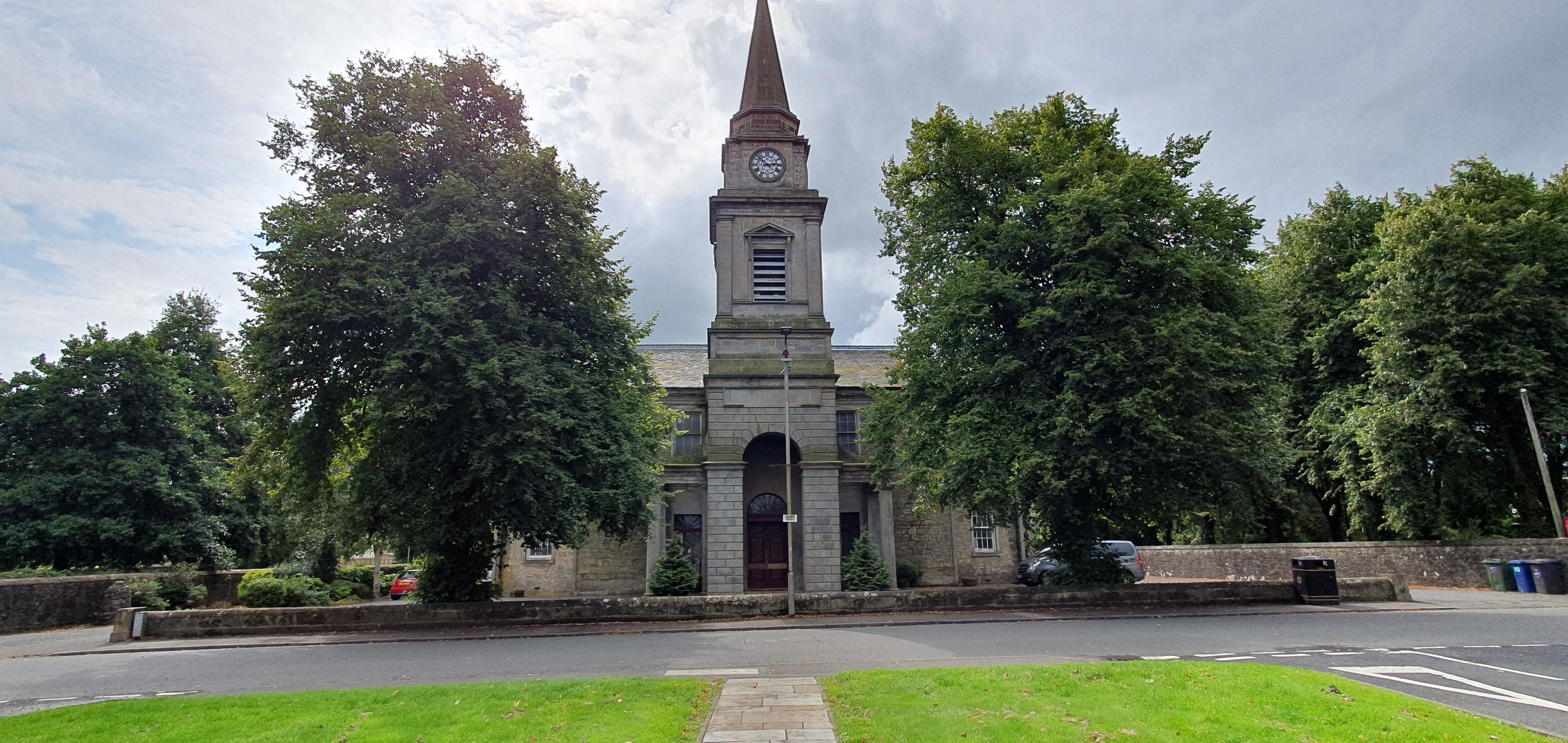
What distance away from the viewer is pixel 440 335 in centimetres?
1728

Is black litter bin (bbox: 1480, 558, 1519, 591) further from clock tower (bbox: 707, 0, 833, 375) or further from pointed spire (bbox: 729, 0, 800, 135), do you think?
pointed spire (bbox: 729, 0, 800, 135)

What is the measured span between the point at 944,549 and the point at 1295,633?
18975mm

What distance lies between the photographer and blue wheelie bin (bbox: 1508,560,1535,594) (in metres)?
22.5

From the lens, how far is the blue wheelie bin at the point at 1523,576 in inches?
886

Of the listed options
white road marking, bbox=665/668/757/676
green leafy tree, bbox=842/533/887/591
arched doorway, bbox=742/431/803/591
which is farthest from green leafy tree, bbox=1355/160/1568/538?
white road marking, bbox=665/668/757/676

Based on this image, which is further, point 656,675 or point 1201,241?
point 1201,241

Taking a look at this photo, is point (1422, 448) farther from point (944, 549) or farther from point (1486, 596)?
point (944, 549)

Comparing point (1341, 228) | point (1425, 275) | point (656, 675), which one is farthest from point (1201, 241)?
point (656, 675)

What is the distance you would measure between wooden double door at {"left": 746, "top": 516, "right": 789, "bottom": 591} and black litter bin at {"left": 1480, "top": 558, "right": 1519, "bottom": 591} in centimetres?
2229

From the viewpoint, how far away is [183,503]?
30.2 m

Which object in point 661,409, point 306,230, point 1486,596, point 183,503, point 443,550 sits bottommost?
point 1486,596

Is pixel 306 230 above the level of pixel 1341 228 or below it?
below

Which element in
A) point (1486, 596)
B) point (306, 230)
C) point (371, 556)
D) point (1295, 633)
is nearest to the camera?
point (1295, 633)

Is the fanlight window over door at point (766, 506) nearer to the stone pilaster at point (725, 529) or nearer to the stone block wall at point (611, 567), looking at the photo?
the stone pilaster at point (725, 529)
